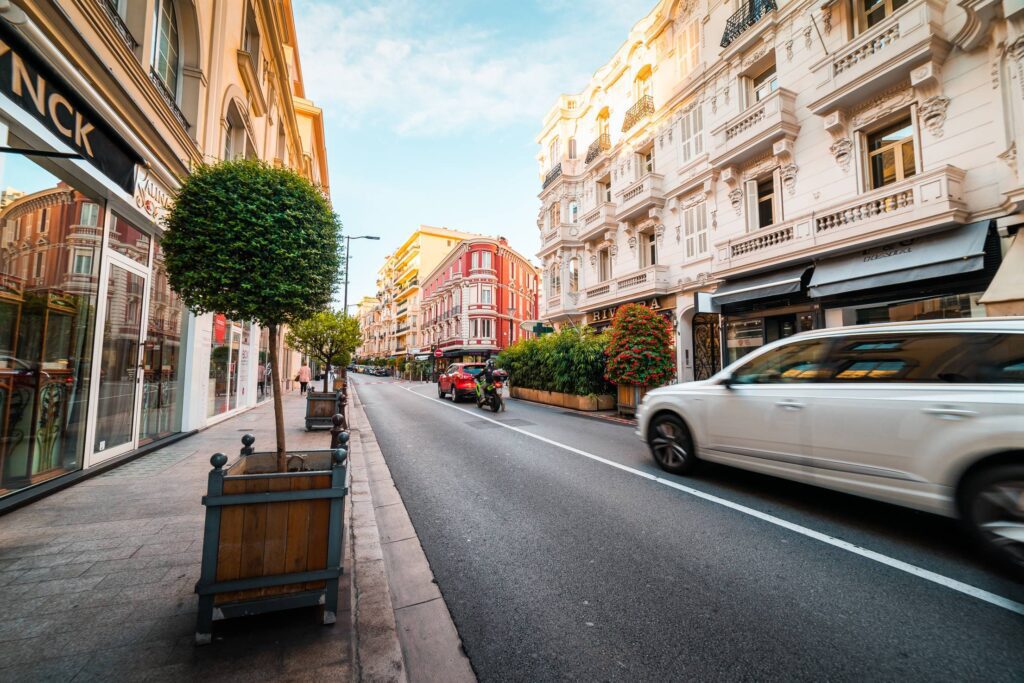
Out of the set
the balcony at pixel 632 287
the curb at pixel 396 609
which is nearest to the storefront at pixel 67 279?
the curb at pixel 396 609

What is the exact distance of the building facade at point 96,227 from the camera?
165 inches

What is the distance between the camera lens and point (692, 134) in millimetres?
15961

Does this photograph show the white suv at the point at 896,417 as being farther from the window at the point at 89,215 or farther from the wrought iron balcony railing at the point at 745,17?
the wrought iron balcony railing at the point at 745,17

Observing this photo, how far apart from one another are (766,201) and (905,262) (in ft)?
16.4

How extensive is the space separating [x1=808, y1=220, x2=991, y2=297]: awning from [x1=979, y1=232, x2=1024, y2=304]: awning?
1.30 feet

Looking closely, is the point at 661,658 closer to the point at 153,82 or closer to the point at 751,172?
the point at 153,82

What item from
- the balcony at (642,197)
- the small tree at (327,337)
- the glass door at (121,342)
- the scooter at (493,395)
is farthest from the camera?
the balcony at (642,197)

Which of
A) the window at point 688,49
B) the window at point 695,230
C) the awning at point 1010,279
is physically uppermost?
the window at point 688,49

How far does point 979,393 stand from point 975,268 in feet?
26.1

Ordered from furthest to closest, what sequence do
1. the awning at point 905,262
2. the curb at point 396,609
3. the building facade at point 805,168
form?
the building facade at point 805,168 < the awning at point 905,262 < the curb at point 396,609

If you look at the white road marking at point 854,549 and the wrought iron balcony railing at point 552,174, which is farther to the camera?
the wrought iron balcony railing at point 552,174

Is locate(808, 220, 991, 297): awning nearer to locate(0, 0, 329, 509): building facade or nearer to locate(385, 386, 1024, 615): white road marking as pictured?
locate(385, 386, 1024, 615): white road marking

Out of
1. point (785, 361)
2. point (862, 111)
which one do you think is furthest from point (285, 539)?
point (862, 111)

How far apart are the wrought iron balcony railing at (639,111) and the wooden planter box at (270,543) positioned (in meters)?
20.2
